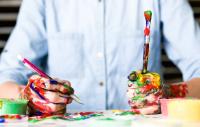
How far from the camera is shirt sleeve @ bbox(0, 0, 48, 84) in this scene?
6.98ft

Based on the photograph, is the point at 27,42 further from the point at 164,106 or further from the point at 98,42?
the point at 164,106

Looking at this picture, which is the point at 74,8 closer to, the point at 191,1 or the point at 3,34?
the point at 3,34

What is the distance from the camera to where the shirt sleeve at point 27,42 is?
213cm

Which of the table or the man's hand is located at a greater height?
the man's hand

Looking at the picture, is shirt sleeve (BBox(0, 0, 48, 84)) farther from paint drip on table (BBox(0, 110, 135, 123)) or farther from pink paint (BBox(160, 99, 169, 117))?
pink paint (BBox(160, 99, 169, 117))

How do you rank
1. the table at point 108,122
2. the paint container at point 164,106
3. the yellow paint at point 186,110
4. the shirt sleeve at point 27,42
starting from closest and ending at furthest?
1. the table at point 108,122
2. the yellow paint at point 186,110
3. the paint container at point 164,106
4. the shirt sleeve at point 27,42

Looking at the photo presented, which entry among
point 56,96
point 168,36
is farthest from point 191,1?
point 56,96

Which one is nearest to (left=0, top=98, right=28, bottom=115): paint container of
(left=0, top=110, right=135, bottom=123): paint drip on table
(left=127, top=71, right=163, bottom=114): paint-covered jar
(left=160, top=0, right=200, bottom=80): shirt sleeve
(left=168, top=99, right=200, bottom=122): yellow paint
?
(left=0, top=110, right=135, bottom=123): paint drip on table

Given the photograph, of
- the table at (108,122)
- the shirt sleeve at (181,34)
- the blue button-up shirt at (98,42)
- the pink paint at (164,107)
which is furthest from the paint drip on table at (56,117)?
the shirt sleeve at (181,34)

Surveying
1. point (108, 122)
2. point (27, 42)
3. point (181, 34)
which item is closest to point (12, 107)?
point (108, 122)

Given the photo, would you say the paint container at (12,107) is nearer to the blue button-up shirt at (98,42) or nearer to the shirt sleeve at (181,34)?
the blue button-up shirt at (98,42)

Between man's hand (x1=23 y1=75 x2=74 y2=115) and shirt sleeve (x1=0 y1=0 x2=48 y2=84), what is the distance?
2.06 feet

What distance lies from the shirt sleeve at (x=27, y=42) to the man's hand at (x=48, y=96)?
0.63 metres

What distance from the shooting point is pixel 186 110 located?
48.2 inches
